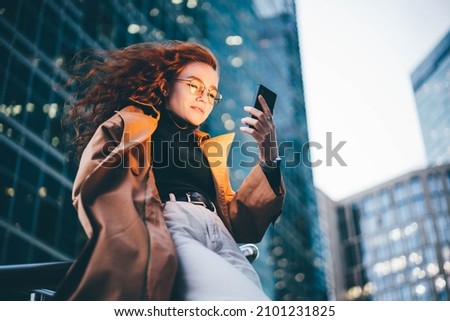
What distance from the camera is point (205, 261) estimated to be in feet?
7.22

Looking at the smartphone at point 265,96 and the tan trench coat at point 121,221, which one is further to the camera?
the smartphone at point 265,96

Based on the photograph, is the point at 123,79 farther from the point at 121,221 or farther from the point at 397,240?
A: the point at 397,240

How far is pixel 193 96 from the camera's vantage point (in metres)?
2.88

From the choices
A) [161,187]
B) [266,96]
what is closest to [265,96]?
[266,96]

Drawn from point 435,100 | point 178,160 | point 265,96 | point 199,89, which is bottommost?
point 178,160

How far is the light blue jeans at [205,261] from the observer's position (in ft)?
7.08

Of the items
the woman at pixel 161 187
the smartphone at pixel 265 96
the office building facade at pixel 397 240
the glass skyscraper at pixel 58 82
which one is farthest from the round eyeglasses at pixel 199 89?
the office building facade at pixel 397 240

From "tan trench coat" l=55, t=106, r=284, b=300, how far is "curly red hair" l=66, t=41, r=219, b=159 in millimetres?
168

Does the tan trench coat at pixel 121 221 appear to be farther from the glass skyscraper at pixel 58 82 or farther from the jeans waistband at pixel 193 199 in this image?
the glass skyscraper at pixel 58 82

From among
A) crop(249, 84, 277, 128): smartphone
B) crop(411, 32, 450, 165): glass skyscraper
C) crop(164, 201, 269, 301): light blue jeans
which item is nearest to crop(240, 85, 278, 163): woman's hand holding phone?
crop(249, 84, 277, 128): smartphone

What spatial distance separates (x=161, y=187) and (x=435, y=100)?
245 ft

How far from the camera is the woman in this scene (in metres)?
2.08

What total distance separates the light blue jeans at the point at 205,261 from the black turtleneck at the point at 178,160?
147mm

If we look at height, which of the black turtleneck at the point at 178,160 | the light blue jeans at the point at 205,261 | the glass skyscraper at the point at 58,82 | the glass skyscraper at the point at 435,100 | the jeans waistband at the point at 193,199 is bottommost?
the light blue jeans at the point at 205,261
